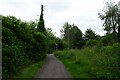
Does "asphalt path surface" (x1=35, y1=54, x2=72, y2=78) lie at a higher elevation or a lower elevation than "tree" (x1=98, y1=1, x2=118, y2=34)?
lower

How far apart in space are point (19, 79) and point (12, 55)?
166 centimetres

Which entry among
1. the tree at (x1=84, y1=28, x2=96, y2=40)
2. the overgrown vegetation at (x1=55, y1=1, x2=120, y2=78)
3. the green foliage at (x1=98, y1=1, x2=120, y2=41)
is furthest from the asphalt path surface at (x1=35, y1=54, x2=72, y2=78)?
the tree at (x1=84, y1=28, x2=96, y2=40)

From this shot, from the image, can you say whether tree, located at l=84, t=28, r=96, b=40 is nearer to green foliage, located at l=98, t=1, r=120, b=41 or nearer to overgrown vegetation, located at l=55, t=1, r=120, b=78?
overgrown vegetation, located at l=55, t=1, r=120, b=78

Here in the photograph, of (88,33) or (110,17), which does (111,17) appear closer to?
(110,17)

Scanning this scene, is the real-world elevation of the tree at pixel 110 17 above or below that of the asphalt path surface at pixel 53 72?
above

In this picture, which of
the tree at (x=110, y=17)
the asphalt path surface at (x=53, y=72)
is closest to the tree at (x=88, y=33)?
the tree at (x=110, y=17)

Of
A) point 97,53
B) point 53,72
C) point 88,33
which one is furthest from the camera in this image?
point 88,33

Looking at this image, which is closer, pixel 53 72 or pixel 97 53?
pixel 53 72

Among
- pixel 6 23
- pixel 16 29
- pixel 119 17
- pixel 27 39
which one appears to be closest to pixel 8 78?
pixel 6 23

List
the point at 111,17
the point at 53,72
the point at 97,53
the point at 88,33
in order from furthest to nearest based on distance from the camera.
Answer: the point at 88,33
the point at 111,17
the point at 97,53
the point at 53,72

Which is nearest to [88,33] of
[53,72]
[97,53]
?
[97,53]

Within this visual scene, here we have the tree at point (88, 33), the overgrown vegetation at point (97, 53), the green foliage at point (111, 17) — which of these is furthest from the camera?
the tree at point (88, 33)

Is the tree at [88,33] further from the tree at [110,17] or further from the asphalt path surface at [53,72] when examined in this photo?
the asphalt path surface at [53,72]

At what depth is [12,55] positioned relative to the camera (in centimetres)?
1852
